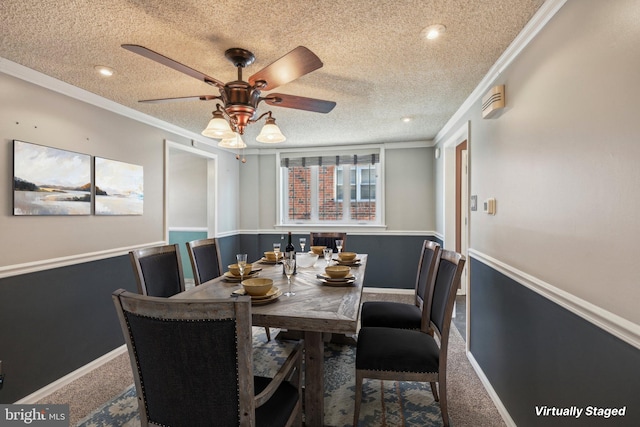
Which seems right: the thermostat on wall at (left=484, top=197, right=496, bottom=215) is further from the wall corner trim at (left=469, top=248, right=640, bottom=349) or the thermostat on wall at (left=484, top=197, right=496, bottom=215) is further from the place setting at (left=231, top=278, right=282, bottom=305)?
the place setting at (left=231, top=278, right=282, bottom=305)

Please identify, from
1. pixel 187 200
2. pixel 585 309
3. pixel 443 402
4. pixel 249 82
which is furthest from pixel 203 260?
pixel 187 200

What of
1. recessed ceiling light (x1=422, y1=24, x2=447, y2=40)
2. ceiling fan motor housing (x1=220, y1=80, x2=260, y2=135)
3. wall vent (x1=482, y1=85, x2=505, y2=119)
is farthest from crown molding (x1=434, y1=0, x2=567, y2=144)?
ceiling fan motor housing (x1=220, y1=80, x2=260, y2=135)

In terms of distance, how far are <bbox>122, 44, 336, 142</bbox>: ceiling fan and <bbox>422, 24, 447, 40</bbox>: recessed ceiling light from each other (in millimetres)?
667

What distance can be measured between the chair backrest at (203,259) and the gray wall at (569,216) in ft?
7.07

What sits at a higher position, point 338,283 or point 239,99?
point 239,99

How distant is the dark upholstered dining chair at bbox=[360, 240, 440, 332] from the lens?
2.08 metres

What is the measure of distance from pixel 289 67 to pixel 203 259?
1.66 metres

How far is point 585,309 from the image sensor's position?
1.15 m

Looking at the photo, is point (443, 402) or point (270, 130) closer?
point (443, 402)

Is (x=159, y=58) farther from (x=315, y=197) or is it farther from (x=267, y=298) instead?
(x=315, y=197)

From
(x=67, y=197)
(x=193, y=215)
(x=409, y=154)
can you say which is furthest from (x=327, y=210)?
(x=67, y=197)

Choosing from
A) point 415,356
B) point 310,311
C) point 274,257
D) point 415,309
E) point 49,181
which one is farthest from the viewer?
point 274,257

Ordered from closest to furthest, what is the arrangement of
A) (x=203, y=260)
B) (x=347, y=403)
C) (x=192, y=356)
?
(x=192, y=356), (x=347, y=403), (x=203, y=260)

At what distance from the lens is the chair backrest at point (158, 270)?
187 centimetres
